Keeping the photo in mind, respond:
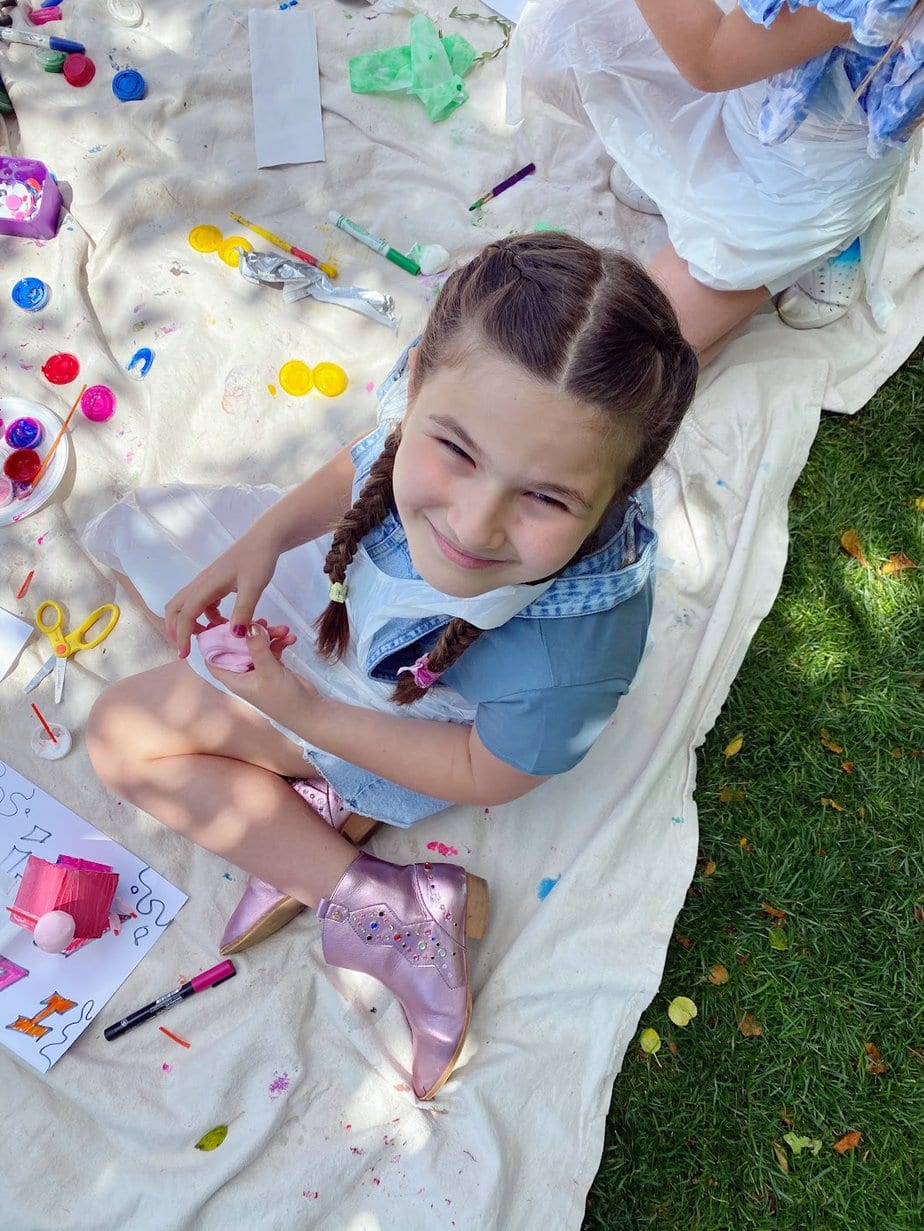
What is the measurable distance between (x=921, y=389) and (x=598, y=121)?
0.81 meters

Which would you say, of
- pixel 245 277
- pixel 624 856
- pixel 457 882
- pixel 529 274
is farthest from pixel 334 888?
pixel 245 277

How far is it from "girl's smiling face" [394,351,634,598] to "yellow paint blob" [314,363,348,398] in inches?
33.7

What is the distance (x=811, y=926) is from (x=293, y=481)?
3.94 feet

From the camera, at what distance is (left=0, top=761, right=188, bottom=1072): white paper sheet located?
1400mm

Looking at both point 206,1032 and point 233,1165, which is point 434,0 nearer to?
point 206,1032

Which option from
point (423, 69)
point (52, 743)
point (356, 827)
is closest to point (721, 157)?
point (423, 69)

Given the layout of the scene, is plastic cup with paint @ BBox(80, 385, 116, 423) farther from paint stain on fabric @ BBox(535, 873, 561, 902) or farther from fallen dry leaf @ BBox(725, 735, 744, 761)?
fallen dry leaf @ BBox(725, 735, 744, 761)

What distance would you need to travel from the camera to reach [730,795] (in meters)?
1.62

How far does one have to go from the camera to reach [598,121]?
1.72 meters

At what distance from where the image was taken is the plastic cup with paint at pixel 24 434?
170 cm

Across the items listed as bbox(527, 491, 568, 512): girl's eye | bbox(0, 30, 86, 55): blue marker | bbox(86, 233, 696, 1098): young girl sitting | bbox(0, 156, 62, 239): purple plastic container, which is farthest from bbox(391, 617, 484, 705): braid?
bbox(0, 30, 86, 55): blue marker

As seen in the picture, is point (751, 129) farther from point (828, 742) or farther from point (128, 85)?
point (128, 85)

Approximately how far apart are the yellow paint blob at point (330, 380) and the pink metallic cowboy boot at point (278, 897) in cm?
75

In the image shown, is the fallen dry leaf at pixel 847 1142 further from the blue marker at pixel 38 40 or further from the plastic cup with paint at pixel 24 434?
the blue marker at pixel 38 40
